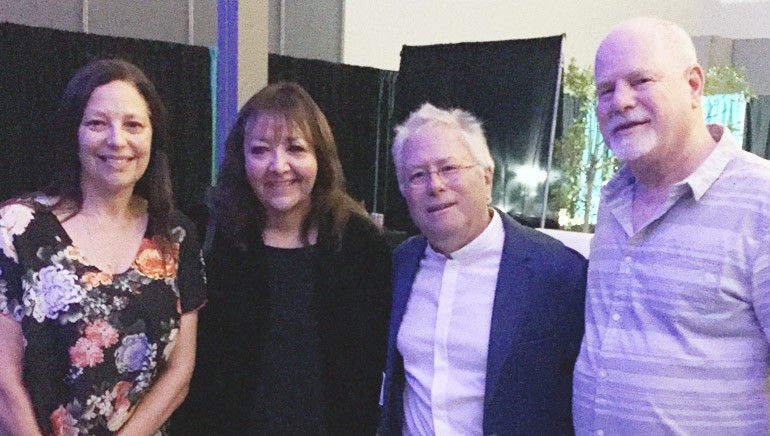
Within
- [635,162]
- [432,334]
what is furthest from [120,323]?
[635,162]

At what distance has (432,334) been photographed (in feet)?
5.95

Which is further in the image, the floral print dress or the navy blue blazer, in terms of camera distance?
the navy blue blazer

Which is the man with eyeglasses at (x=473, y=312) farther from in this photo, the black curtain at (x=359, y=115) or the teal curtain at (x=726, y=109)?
the teal curtain at (x=726, y=109)

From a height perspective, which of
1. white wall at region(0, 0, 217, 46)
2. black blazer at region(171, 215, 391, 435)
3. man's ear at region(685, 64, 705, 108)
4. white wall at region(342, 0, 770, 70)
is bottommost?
black blazer at region(171, 215, 391, 435)

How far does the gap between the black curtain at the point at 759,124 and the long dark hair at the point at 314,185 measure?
362 inches

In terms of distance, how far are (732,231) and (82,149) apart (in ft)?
4.84

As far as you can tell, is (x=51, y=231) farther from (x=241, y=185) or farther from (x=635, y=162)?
(x=635, y=162)

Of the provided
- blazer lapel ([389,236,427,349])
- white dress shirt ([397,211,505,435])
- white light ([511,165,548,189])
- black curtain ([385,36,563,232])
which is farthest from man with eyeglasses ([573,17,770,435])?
white light ([511,165,548,189])

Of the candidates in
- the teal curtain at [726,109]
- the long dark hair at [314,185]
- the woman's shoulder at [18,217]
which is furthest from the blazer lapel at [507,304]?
the teal curtain at [726,109]

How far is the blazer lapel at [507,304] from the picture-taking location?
1720 millimetres

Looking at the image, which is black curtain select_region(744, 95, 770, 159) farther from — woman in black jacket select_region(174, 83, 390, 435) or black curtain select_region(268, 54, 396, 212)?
woman in black jacket select_region(174, 83, 390, 435)

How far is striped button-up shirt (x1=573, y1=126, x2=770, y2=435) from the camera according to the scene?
1.43 m

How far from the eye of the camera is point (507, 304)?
1758mm

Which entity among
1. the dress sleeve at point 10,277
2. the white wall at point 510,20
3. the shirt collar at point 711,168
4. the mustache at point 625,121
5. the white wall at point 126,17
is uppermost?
the white wall at point 510,20
